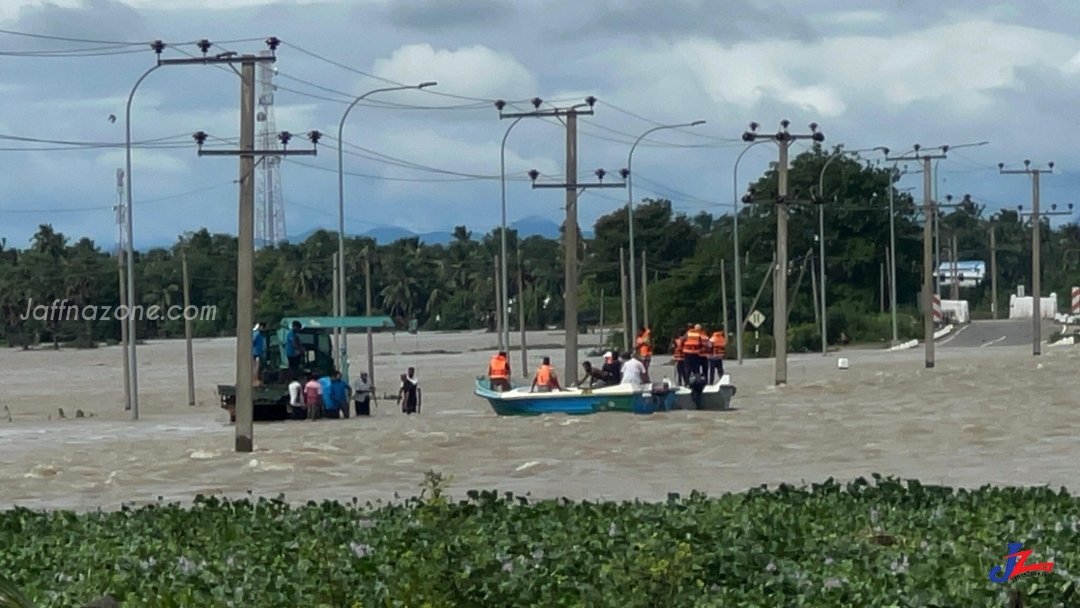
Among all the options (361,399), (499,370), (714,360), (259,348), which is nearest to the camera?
(259,348)

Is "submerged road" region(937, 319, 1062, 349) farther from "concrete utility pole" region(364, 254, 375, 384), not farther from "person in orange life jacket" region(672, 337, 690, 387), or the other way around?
"person in orange life jacket" region(672, 337, 690, 387)

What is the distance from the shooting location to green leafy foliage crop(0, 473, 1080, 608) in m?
10.8

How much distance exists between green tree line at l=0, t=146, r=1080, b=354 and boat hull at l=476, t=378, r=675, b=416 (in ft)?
175

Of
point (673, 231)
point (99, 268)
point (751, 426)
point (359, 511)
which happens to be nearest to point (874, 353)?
point (673, 231)

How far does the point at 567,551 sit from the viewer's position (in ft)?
43.4

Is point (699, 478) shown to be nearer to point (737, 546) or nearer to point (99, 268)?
point (737, 546)

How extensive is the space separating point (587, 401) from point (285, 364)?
29.7 ft

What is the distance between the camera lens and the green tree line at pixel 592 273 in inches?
4724

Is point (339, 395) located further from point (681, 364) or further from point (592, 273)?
point (592, 273)

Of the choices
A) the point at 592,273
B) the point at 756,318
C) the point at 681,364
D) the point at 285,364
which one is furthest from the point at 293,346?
the point at 592,273

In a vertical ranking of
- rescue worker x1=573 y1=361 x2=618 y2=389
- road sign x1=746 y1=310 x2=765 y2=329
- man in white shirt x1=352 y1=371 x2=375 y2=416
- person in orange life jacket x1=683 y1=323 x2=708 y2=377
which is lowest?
man in white shirt x1=352 y1=371 x2=375 y2=416

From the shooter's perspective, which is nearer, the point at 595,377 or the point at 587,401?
the point at 587,401

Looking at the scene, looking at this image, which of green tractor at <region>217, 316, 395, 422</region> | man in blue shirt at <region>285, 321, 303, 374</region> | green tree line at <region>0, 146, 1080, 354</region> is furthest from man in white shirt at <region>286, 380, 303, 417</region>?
green tree line at <region>0, 146, 1080, 354</region>

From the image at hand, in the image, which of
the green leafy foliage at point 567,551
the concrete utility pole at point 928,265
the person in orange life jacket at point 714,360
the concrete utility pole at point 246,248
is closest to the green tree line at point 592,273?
the concrete utility pole at point 928,265
